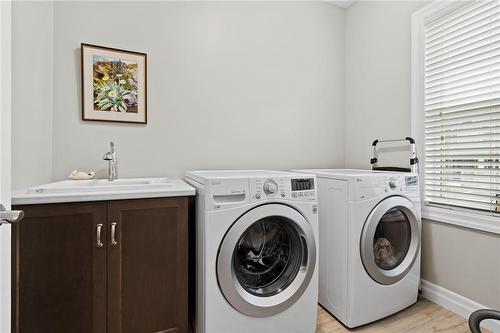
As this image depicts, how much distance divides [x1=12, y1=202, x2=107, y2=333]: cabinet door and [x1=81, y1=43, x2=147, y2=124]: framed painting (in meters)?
0.87

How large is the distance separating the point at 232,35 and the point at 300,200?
63.3 inches

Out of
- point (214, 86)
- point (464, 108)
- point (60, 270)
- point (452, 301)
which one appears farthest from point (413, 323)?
point (214, 86)

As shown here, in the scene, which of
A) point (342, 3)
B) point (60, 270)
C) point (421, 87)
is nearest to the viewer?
point (60, 270)

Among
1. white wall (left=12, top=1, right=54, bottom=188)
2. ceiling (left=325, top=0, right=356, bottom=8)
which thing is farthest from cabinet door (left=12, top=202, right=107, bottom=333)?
ceiling (left=325, top=0, right=356, bottom=8)

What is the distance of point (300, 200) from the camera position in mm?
1555

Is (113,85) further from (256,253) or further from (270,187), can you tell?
(256,253)

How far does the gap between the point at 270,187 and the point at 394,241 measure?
110 centimetres

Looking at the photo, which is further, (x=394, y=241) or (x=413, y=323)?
(x=394, y=241)

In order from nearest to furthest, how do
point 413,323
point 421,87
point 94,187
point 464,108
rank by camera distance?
1. point 94,187
2. point 413,323
3. point 464,108
4. point 421,87

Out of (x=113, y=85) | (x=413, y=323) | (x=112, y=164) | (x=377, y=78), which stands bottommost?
(x=413, y=323)

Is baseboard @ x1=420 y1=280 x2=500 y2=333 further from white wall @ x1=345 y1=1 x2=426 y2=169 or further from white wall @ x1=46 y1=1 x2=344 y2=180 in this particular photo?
white wall @ x1=46 y1=1 x2=344 y2=180

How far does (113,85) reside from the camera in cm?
193

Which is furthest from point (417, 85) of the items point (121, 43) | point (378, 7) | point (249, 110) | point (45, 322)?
point (45, 322)

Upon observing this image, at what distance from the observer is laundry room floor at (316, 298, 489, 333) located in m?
1.68
